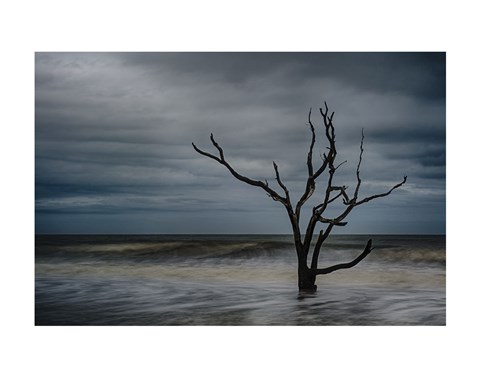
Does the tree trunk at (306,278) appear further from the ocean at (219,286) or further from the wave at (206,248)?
the wave at (206,248)

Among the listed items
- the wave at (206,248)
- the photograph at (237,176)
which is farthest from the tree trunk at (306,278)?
the wave at (206,248)

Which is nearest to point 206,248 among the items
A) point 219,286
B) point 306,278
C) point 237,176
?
point 219,286

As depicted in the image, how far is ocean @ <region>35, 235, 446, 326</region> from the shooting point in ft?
16.3

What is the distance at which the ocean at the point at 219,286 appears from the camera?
4.95 m

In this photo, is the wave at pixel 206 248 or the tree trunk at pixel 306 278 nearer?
the tree trunk at pixel 306 278

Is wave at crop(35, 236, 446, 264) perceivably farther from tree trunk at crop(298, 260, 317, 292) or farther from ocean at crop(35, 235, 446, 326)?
tree trunk at crop(298, 260, 317, 292)

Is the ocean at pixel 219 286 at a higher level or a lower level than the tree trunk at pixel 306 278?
lower

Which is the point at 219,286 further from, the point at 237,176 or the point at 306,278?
the point at 237,176

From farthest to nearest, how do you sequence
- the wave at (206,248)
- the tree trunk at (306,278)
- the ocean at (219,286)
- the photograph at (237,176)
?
the wave at (206,248), the tree trunk at (306,278), the photograph at (237,176), the ocean at (219,286)

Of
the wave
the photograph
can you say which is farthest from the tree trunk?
the wave

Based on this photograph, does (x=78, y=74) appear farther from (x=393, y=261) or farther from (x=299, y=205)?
(x=393, y=261)

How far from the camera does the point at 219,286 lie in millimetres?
6215
